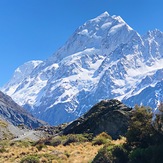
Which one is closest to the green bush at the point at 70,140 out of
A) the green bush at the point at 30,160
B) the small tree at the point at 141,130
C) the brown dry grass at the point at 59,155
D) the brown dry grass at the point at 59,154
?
the brown dry grass at the point at 59,154

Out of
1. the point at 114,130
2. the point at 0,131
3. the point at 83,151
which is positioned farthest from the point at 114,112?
the point at 0,131

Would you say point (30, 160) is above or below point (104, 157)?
below

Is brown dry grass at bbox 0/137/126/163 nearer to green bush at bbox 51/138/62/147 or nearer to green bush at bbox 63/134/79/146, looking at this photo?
green bush at bbox 63/134/79/146

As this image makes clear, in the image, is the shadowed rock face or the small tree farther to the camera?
the shadowed rock face

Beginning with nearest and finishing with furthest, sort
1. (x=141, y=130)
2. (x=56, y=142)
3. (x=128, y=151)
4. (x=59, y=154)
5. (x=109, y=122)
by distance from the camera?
(x=128, y=151), (x=141, y=130), (x=59, y=154), (x=56, y=142), (x=109, y=122)

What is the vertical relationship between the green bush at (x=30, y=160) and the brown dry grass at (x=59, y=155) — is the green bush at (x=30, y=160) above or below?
below

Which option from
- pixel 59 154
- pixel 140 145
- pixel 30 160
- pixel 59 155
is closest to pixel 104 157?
pixel 140 145

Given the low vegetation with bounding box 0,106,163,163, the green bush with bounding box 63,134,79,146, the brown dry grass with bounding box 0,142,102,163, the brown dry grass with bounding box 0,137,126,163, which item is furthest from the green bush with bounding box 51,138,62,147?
the low vegetation with bounding box 0,106,163,163

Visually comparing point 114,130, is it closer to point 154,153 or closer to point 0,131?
point 154,153

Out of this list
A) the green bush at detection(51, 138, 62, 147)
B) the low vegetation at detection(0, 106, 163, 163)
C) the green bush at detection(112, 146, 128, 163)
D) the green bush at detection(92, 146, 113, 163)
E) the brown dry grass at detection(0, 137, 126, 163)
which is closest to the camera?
the low vegetation at detection(0, 106, 163, 163)

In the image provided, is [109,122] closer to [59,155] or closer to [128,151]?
[59,155]

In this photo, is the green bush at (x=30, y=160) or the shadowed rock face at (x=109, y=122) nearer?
the green bush at (x=30, y=160)

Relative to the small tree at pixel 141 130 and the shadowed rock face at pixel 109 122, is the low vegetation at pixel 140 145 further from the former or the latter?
the shadowed rock face at pixel 109 122

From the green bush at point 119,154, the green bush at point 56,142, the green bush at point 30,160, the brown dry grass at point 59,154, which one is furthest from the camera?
the green bush at point 56,142
